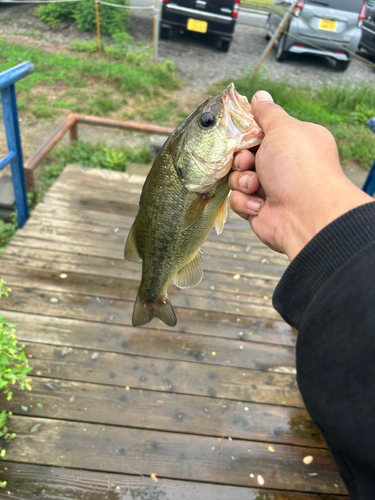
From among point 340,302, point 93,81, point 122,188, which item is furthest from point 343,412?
point 93,81

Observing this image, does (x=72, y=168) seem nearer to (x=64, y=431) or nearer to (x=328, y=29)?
(x=64, y=431)

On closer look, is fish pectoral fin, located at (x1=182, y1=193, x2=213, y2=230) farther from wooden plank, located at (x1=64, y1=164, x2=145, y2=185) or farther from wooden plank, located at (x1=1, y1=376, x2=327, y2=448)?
wooden plank, located at (x1=64, y1=164, x2=145, y2=185)

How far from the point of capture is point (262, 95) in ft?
5.39

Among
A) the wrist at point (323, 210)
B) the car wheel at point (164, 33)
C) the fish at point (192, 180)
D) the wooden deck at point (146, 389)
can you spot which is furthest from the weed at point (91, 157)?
the car wheel at point (164, 33)

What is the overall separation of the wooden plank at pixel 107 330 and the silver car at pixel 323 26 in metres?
8.16

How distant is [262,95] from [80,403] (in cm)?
195

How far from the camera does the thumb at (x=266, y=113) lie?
147 centimetres

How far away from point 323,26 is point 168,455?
10.3 m

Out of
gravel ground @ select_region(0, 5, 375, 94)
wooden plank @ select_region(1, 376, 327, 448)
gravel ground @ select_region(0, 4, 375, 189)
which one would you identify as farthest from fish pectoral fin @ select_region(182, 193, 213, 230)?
gravel ground @ select_region(0, 5, 375, 94)

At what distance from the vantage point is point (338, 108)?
801 cm

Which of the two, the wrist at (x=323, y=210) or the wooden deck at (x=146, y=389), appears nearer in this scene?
the wrist at (x=323, y=210)

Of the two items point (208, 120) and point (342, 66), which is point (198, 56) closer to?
point (342, 66)

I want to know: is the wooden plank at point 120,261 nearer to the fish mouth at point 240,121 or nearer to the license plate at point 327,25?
the fish mouth at point 240,121

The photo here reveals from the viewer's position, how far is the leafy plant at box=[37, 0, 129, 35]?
32.5ft
